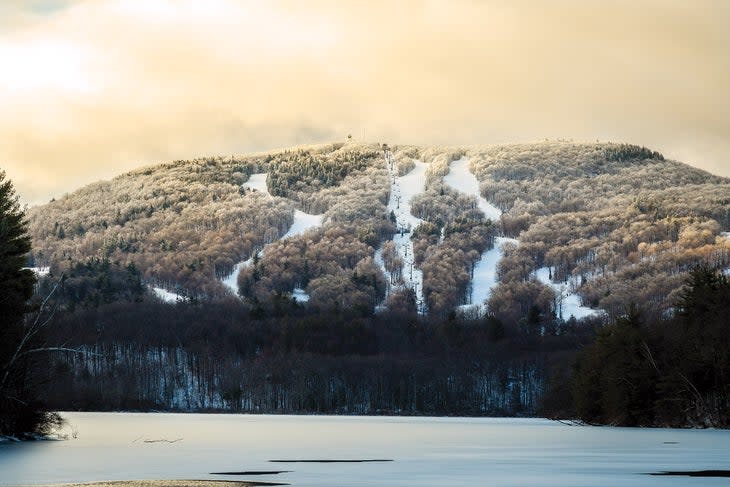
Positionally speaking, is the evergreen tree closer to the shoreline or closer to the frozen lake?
the frozen lake

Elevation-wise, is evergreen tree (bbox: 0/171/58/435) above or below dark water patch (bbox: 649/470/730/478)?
above

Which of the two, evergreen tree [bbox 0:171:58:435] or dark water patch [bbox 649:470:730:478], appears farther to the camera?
evergreen tree [bbox 0:171:58:435]

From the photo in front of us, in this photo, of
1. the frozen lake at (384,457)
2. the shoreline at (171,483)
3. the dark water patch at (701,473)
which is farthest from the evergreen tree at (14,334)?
the dark water patch at (701,473)

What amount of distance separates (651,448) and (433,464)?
17.8 meters

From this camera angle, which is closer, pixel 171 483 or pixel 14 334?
pixel 171 483

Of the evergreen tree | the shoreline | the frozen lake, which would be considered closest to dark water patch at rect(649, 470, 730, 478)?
the frozen lake

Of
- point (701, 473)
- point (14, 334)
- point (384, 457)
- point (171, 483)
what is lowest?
point (171, 483)

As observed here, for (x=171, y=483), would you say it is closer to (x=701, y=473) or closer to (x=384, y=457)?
(x=384, y=457)

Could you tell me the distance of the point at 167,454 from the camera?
50.6 m

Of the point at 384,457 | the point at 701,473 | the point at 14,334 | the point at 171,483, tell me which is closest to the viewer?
the point at 171,483

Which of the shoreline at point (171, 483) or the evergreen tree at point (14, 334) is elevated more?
the evergreen tree at point (14, 334)

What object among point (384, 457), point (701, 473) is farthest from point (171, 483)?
point (701, 473)

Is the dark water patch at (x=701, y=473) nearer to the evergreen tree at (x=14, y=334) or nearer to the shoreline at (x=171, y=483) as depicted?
the shoreline at (x=171, y=483)

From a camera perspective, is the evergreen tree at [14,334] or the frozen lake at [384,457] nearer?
the frozen lake at [384,457]
